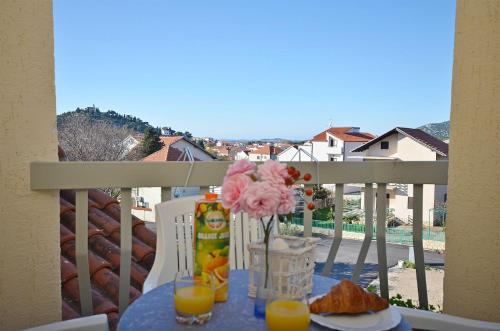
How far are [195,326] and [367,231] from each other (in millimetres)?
1259

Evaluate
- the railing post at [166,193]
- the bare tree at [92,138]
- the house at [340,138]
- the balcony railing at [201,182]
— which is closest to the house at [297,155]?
the balcony railing at [201,182]

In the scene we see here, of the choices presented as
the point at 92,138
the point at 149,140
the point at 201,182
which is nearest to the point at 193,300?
the point at 201,182

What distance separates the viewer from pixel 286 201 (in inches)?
31.9

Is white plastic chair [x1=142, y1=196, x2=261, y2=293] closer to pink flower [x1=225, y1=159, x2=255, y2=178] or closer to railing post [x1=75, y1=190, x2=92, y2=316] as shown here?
railing post [x1=75, y1=190, x2=92, y2=316]

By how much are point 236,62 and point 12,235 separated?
54.7 feet

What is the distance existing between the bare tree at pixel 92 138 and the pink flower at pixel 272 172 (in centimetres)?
1045

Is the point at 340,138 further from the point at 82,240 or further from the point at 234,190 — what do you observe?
the point at 234,190

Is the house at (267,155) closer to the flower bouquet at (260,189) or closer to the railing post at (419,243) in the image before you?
the flower bouquet at (260,189)

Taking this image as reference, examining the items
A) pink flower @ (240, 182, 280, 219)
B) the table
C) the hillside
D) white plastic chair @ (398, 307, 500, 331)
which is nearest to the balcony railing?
the table

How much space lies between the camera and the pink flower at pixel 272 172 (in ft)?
2.63

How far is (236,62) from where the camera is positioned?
688 inches

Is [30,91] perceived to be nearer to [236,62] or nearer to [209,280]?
[209,280]

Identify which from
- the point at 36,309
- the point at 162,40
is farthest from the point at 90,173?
the point at 162,40

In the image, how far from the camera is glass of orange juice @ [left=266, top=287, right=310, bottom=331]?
A: 802 mm
